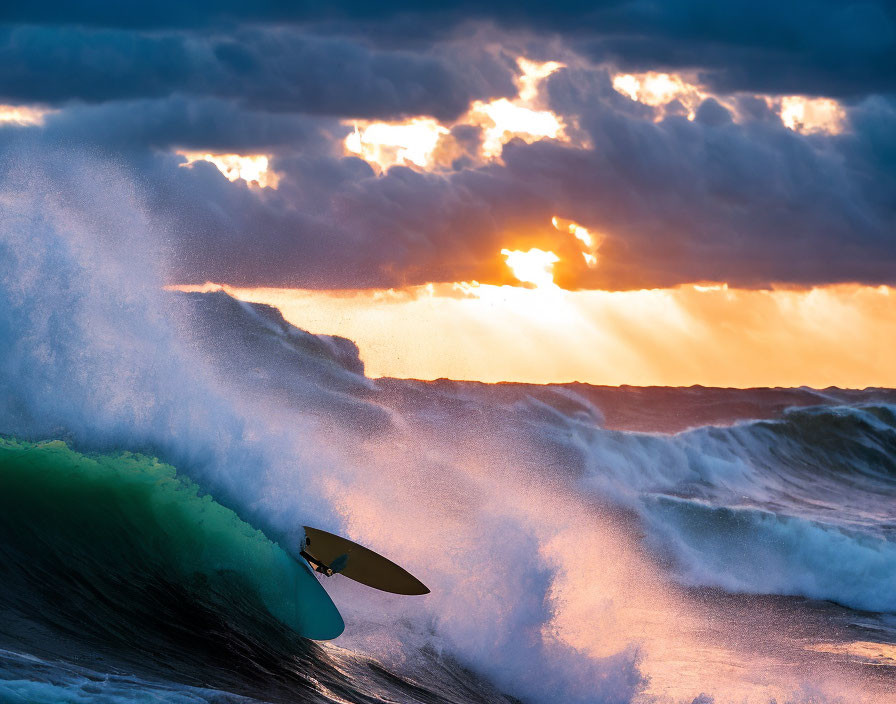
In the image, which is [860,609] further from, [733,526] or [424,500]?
[424,500]

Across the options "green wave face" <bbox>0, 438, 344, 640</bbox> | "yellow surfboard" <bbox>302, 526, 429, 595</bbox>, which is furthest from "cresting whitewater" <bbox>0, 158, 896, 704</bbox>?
"yellow surfboard" <bbox>302, 526, 429, 595</bbox>

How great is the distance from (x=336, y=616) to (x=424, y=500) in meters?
4.59

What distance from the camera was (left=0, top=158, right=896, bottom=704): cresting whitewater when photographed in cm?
971

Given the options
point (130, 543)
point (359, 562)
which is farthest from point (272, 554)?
point (130, 543)

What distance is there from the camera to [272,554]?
11469mm

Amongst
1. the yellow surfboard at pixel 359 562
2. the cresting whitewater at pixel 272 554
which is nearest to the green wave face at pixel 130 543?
Answer: the cresting whitewater at pixel 272 554

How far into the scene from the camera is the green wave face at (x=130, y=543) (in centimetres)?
1038

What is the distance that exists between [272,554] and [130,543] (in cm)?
145

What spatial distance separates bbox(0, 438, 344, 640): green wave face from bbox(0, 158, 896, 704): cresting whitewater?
0.03 meters

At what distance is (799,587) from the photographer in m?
18.5

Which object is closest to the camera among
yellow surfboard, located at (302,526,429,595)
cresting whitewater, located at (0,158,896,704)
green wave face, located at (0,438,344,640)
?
cresting whitewater, located at (0,158,896,704)

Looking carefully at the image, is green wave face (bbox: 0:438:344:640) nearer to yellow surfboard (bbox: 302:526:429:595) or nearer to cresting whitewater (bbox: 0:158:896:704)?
cresting whitewater (bbox: 0:158:896:704)

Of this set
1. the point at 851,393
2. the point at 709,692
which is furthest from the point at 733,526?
the point at 851,393

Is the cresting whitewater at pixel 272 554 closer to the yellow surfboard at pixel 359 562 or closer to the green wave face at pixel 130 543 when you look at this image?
the green wave face at pixel 130 543
